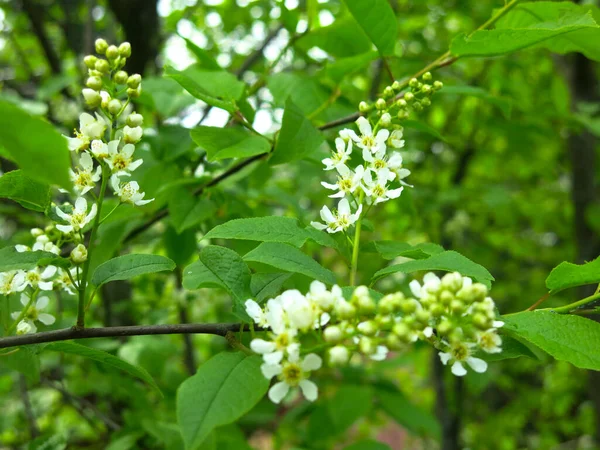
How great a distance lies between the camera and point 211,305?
425cm

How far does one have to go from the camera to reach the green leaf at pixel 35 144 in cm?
92

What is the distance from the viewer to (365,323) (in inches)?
41.8

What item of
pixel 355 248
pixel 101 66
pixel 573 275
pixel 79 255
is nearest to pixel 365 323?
pixel 355 248

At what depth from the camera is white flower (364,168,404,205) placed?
4.76 ft

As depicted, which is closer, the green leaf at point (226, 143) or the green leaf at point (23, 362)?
the green leaf at point (23, 362)

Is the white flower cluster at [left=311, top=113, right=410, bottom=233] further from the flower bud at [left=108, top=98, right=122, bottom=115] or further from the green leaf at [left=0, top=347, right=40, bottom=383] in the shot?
the green leaf at [left=0, top=347, right=40, bottom=383]

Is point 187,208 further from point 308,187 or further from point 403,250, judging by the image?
point 308,187

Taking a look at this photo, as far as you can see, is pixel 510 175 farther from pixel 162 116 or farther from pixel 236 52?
pixel 162 116

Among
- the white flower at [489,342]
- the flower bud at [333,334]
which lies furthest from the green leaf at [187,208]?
the white flower at [489,342]

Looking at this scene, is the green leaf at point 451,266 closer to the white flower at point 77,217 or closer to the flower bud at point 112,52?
the white flower at point 77,217

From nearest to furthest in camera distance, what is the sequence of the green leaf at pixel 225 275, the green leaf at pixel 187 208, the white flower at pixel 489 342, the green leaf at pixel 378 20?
the white flower at pixel 489 342 → the green leaf at pixel 225 275 → the green leaf at pixel 378 20 → the green leaf at pixel 187 208

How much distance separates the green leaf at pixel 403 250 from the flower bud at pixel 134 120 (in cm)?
63

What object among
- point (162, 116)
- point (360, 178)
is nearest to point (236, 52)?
point (162, 116)

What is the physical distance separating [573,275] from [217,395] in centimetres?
84
